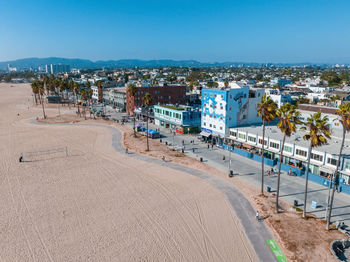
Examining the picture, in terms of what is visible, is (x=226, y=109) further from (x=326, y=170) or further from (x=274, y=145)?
(x=326, y=170)

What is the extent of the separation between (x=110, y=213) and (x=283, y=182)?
2692 cm

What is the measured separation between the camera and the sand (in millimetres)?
24609

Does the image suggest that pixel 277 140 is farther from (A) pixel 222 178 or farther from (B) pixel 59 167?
(B) pixel 59 167

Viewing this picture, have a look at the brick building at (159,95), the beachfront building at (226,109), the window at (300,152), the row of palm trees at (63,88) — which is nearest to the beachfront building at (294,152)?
the window at (300,152)

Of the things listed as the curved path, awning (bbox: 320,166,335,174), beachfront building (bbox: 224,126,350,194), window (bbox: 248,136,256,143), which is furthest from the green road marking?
window (bbox: 248,136,256,143)

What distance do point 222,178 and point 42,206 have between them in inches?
1049

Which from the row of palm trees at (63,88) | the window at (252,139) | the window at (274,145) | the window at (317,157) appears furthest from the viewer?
the row of palm trees at (63,88)

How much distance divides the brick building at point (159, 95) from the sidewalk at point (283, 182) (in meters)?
39.2

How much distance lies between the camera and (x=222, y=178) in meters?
41.3

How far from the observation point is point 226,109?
5566 centimetres

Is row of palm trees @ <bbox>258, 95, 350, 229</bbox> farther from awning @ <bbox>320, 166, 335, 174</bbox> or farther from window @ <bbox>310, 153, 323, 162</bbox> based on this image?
window @ <bbox>310, 153, 323, 162</bbox>

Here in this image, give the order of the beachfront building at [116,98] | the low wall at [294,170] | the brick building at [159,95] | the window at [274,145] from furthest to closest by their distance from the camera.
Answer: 1. the beachfront building at [116,98]
2. the brick building at [159,95]
3. the window at [274,145]
4. the low wall at [294,170]

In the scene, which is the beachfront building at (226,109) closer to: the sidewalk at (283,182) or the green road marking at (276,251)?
the sidewalk at (283,182)

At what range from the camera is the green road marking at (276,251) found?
23.1 meters
